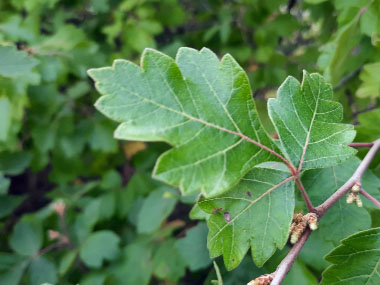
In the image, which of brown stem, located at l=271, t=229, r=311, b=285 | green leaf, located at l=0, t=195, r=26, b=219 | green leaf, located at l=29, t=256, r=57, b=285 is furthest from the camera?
green leaf, located at l=0, t=195, r=26, b=219

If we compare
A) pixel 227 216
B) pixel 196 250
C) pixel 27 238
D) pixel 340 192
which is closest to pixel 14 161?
pixel 27 238

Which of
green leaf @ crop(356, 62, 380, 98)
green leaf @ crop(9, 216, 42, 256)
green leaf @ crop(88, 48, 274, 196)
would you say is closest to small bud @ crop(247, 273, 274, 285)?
green leaf @ crop(88, 48, 274, 196)

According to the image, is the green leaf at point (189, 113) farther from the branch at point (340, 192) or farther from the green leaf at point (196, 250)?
the green leaf at point (196, 250)

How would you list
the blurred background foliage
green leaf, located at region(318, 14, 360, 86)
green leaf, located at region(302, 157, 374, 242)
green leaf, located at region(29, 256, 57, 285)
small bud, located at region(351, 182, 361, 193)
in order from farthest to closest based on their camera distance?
green leaf, located at region(29, 256, 57, 285)
the blurred background foliage
green leaf, located at region(318, 14, 360, 86)
green leaf, located at region(302, 157, 374, 242)
small bud, located at region(351, 182, 361, 193)

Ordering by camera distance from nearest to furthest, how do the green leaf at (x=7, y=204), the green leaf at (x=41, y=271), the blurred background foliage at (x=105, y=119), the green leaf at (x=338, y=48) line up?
the green leaf at (x=338, y=48) → the blurred background foliage at (x=105, y=119) → the green leaf at (x=41, y=271) → the green leaf at (x=7, y=204)

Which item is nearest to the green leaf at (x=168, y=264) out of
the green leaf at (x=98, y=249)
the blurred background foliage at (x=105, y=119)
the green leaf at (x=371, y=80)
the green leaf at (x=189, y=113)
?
the blurred background foliage at (x=105, y=119)

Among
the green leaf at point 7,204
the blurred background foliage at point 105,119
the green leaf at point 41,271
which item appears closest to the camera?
the blurred background foliage at point 105,119

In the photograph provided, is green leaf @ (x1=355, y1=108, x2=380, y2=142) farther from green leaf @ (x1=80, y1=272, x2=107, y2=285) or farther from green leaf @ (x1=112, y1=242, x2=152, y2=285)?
green leaf @ (x1=80, y1=272, x2=107, y2=285)

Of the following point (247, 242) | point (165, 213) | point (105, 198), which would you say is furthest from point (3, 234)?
point (247, 242)
